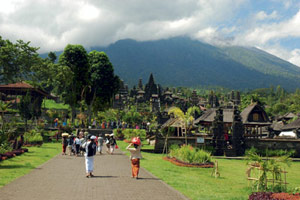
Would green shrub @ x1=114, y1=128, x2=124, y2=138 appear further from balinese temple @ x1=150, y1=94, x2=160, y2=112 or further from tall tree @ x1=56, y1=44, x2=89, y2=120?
balinese temple @ x1=150, y1=94, x2=160, y2=112

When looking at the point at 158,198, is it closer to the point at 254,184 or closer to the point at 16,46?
the point at 254,184

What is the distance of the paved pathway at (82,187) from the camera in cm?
967

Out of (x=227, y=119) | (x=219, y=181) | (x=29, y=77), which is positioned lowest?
(x=219, y=181)

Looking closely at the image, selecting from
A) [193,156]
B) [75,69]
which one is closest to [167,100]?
[75,69]

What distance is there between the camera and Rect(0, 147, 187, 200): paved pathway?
9.67 m

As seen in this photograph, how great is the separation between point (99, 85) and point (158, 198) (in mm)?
46733

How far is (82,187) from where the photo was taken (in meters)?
11.1

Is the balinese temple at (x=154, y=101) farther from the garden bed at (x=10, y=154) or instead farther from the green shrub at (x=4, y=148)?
the green shrub at (x=4, y=148)

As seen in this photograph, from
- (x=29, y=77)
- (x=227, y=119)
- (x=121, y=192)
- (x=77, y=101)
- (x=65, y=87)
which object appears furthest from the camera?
(x=77, y=101)

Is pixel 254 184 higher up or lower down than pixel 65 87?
lower down

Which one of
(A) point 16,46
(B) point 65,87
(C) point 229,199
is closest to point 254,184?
(C) point 229,199

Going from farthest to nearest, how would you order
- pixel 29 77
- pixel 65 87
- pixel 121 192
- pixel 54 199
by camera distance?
pixel 65 87, pixel 29 77, pixel 121 192, pixel 54 199

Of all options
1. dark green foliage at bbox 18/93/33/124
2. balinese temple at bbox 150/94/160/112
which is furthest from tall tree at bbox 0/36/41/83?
balinese temple at bbox 150/94/160/112

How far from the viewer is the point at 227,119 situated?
4022 cm
